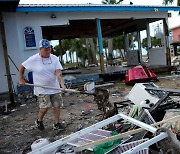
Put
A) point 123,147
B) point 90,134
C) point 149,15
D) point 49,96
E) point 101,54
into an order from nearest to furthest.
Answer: point 123,147, point 90,134, point 49,96, point 101,54, point 149,15

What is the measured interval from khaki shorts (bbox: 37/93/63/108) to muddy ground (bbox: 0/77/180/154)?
0.51 m

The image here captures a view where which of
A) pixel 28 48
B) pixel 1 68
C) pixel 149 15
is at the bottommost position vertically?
pixel 1 68

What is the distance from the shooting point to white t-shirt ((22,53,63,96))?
4934 mm

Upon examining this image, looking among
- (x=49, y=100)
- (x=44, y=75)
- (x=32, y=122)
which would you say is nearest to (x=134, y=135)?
(x=49, y=100)

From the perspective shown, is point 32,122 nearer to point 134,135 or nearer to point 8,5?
point 134,135

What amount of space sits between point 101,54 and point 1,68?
4.63 m

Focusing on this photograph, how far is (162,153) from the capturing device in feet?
9.87

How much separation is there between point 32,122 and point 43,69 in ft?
5.25

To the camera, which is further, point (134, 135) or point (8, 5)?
point (8, 5)

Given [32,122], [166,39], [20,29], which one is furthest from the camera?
[166,39]

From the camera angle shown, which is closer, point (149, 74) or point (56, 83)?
point (56, 83)

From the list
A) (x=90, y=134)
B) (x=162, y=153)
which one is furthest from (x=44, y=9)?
(x=162, y=153)

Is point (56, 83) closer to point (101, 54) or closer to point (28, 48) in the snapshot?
point (28, 48)

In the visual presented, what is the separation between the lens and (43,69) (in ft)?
16.2
